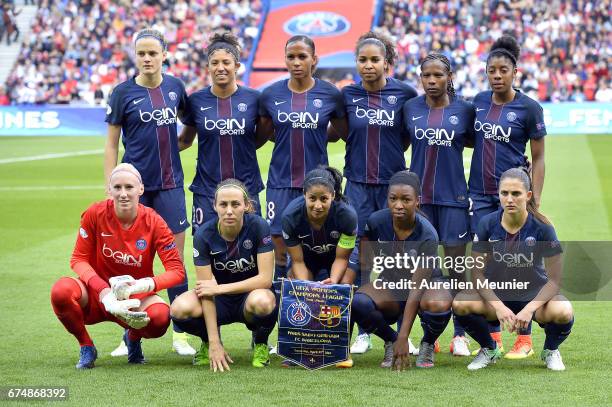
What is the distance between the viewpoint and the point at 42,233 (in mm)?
13125

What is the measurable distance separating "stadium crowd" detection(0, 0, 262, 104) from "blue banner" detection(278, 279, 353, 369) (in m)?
25.3

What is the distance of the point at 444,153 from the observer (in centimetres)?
735

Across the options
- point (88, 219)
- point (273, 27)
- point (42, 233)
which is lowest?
point (42, 233)

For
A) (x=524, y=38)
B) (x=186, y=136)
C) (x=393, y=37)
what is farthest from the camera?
(x=524, y=38)

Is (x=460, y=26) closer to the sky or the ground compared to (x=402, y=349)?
closer to the sky

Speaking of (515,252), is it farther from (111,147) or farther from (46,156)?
(46,156)

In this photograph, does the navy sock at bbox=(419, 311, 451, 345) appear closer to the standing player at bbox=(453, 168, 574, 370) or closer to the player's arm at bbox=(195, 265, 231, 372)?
the standing player at bbox=(453, 168, 574, 370)

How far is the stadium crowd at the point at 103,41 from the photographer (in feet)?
110

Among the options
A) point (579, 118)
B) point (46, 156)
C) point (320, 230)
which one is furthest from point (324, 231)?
point (579, 118)

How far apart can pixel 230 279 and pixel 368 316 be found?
3.14ft

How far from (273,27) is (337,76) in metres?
4.07

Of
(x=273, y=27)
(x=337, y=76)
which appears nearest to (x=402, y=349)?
(x=337, y=76)

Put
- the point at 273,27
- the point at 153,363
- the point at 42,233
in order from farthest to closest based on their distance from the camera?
the point at 273,27, the point at 42,233, the point at 153,363

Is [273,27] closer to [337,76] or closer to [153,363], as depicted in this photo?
[337,76]
